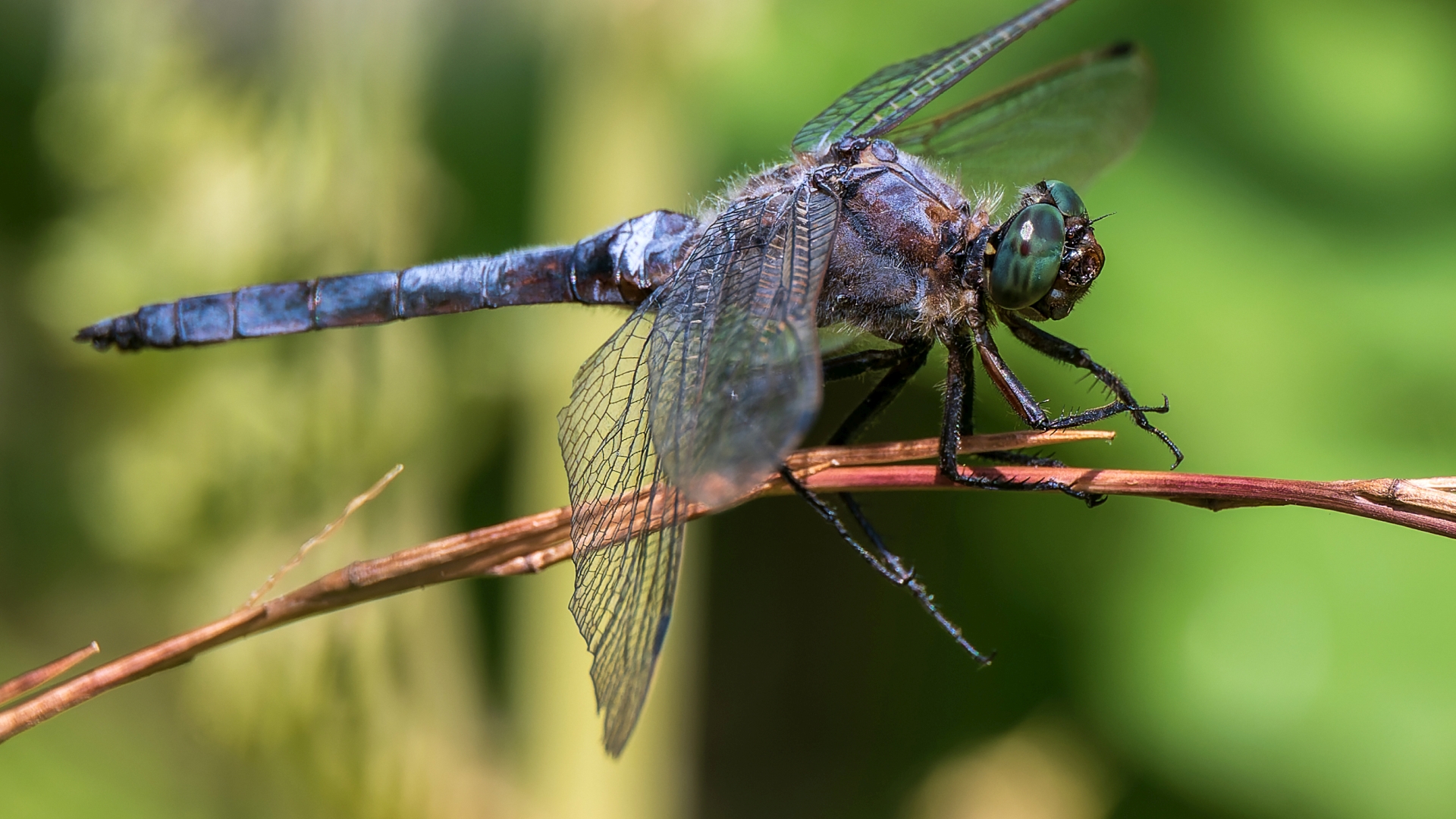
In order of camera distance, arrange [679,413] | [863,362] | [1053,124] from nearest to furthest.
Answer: [679,413] < [863,362] < [1053,124]

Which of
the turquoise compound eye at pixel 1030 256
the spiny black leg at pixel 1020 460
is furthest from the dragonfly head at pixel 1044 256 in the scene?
the spiny black leg at pixel 1020 460

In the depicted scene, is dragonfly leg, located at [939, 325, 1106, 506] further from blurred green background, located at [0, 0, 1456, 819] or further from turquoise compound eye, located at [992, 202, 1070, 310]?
blurred green background, located at [0, 0, 1456, 819]

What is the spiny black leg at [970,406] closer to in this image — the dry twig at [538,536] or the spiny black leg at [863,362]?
the spiny black leg at [863,362]

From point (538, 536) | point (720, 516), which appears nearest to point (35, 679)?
point (538, 536)

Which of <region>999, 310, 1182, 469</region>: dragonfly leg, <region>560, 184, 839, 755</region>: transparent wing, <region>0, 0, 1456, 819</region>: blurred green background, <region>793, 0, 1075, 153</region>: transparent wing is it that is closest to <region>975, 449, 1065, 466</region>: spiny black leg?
<region>999, 310, 1182, 469</region>: dragonfly leg

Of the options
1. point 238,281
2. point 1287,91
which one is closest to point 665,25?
point 238,281

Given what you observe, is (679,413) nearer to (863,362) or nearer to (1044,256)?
(863,362)

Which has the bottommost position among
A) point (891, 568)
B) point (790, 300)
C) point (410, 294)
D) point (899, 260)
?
point (891, 568)
